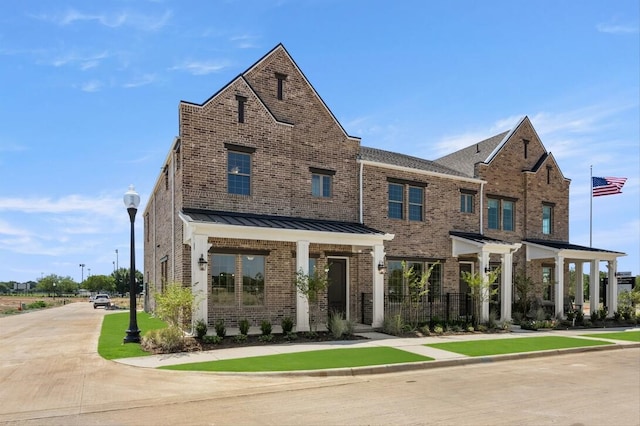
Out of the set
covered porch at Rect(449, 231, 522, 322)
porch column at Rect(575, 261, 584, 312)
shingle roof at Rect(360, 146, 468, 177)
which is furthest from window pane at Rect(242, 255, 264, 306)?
porch column at Rect(575, 261, 584, 312)

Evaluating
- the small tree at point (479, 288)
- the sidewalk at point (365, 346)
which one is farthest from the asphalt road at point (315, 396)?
the small tree at point (479, 288)

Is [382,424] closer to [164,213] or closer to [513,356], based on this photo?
[513,356]

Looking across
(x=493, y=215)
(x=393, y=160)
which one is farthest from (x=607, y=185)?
(x=393, y=160)

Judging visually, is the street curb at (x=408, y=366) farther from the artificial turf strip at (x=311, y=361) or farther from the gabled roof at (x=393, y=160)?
the gabled roof at (x=393, y=160)

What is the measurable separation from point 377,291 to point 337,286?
2.04 m

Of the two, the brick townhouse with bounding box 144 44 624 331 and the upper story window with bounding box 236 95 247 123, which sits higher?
the upper story window with bounding box 236 95 247 123

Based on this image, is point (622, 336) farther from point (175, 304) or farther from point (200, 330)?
point (175, 304)

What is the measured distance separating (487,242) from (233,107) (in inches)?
471

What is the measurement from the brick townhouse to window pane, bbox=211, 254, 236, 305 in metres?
0.03

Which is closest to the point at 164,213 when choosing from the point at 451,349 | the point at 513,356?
the point at 451,349

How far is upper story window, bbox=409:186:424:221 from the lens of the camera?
69.9ft

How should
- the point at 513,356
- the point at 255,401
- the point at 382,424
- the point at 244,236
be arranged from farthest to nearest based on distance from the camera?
the point at 244,236, the point at 513,356, the point at 255,401, the point at 382,424

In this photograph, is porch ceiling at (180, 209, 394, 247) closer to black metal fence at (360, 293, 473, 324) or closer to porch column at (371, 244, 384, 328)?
porch column at (371, 244, 384, 328)

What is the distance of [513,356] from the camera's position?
13.0 metres
